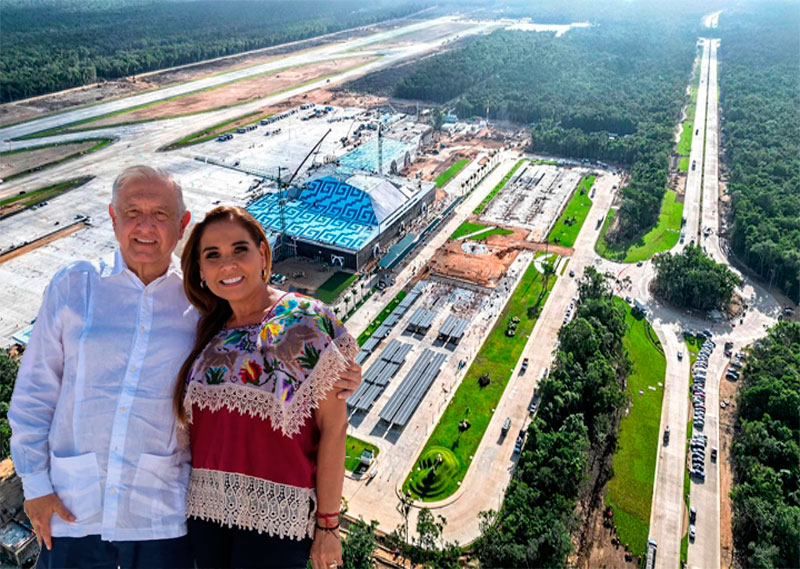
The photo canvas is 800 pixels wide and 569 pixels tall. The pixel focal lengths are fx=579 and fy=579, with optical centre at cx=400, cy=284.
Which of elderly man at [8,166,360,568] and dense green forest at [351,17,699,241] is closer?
elderly man at [8,166,360,568]

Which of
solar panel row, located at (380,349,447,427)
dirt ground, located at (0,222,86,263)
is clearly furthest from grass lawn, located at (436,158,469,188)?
dirt ground, located at (0,222,86,263)

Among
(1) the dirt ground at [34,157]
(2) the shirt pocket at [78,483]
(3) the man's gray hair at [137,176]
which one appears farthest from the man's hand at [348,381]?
(1) the dirt ground at [34,157]

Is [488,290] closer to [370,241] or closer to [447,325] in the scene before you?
[447,325]

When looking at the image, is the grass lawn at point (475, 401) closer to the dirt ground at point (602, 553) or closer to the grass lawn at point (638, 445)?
the dirt ground at point (602, 553)

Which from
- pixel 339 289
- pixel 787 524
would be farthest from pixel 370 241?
pixel 787 524

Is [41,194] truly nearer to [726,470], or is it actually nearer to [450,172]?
[450,172]

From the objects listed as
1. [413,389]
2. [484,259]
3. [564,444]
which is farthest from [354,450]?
[484,259]

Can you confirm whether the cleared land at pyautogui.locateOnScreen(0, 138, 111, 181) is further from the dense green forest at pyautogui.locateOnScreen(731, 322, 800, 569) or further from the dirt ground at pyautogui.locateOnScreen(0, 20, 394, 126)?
the dense green forest at pyautogui.locateOnScreen(731, 322, 800, 569)
